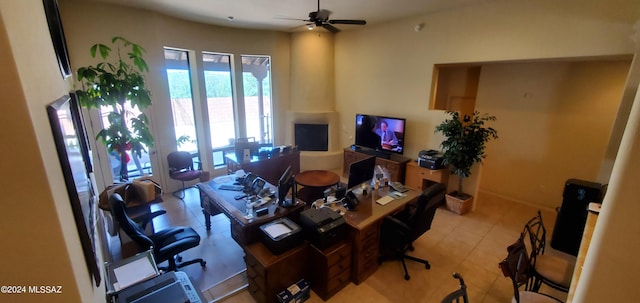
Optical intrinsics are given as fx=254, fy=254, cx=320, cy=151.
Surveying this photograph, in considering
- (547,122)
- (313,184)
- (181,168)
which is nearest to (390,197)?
(313,184)

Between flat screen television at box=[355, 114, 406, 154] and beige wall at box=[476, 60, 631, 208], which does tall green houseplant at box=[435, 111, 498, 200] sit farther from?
flat screen television at box=[355, 114, 406, 154]

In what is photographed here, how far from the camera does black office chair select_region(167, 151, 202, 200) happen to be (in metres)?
4.98

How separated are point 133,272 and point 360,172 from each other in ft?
8.11

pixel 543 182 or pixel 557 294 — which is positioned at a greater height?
pixel 543 182

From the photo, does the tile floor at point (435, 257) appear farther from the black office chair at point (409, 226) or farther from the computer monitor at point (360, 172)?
the computer monitor at point (360, 172)

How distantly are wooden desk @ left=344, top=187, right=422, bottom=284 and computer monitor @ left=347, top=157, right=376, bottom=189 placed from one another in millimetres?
282

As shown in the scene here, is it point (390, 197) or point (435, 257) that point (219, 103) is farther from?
point (435, 257)

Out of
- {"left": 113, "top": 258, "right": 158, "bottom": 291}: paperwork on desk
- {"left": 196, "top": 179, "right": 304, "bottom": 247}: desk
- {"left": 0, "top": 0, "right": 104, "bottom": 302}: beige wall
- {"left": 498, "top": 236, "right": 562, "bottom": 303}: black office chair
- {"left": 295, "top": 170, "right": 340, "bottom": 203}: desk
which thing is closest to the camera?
{"left": 0, "top": 0, "right": 104, "bottom": 302}: beige wall

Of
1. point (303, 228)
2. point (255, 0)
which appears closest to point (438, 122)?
point (303, 228)

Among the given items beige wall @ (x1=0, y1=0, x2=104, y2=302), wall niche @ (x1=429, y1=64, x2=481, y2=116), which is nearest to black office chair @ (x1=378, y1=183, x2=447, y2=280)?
wall niche @ (x1=429, y1=64, x2=481, y2=116)

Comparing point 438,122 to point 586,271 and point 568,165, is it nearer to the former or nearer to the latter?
point 568,165

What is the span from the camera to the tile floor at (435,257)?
9.12 feet

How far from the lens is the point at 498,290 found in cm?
283

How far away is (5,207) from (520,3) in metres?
5.21
